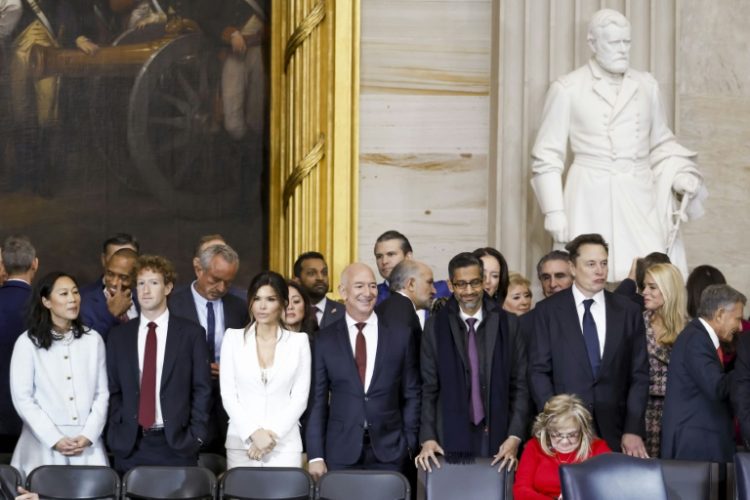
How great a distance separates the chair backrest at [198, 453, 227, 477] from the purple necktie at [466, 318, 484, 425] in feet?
4.92

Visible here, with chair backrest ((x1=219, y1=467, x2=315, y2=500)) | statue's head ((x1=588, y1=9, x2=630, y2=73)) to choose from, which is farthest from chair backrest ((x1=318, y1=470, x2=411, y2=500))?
statue's head ((x1=588, y1=9, x2=630, y2=73))

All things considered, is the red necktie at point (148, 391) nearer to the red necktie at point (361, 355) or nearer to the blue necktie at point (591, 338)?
the red necktie at point (361, 355)

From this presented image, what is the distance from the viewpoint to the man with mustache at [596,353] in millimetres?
7727

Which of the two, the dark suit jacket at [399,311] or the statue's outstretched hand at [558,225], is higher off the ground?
the statue's outstretched hand at [558,225]

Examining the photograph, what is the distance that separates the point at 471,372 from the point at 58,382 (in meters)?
2.16

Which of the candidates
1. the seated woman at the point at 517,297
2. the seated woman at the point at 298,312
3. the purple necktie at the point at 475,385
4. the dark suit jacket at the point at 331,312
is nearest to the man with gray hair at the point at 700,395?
the purple necktie at the point at 475,385

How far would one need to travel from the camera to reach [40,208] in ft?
36.6

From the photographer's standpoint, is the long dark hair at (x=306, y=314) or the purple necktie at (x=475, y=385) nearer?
the purple necktie at (x=475, y=385)

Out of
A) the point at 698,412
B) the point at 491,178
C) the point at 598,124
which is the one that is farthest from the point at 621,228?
the point at 698,412

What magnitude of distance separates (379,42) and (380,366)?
418 centimetres

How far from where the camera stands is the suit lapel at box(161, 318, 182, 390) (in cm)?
777

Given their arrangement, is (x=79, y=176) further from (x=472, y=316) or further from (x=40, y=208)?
(x=472, y=316)

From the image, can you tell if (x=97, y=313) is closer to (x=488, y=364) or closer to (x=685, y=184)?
(x=488, y=364)

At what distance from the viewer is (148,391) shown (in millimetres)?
7758
